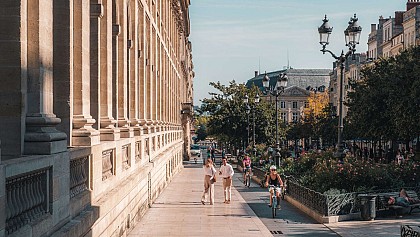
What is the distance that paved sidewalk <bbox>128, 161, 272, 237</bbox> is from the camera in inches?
742

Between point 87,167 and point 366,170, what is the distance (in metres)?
13.5

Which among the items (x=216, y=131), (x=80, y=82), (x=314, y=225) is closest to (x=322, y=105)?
(x=216, y=131)

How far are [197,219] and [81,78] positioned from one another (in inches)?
376

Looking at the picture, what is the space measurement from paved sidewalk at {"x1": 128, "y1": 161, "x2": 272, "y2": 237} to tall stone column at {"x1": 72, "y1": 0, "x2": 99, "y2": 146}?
5.23m

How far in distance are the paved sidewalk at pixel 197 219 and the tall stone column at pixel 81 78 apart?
206 inches

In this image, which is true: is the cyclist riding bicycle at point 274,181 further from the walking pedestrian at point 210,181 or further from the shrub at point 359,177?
the walking pedestrian at point 210,181

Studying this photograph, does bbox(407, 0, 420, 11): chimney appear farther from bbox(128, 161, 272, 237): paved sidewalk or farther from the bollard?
the bollard

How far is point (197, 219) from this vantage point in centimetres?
2184

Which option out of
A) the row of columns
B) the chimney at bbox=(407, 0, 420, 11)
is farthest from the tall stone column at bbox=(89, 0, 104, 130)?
the chimney at bbox=(407, 0, 420, 11)

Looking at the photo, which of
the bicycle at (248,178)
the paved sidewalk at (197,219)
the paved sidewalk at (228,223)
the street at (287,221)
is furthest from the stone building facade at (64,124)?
the bicycle at (248,178)

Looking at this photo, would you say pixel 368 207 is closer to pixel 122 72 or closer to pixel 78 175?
pixel 122 72

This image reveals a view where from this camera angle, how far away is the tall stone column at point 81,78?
42.5 ft

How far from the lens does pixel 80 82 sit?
13180 mm

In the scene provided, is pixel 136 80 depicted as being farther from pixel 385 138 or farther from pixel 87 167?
pixel 385 138
